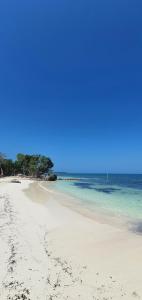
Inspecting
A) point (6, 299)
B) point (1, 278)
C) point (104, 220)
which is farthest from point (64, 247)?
point (104, 220)

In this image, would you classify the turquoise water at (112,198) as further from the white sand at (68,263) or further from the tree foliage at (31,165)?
the tree foliage at (31,165)

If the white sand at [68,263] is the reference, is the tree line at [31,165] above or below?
above

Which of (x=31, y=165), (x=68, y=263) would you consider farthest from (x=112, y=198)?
(x=31, y=165)

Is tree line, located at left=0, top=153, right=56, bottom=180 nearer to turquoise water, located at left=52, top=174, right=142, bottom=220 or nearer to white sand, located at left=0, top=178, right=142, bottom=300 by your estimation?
turquoise water, located at left=52, top=174, right=142, bottom=220

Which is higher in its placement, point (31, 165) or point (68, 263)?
point (31, 165)

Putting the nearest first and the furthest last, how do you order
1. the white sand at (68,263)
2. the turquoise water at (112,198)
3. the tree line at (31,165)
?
1. the white sand at (68,263)
2. the turquoise water at (112,198)
3. the tree line at (31,165)

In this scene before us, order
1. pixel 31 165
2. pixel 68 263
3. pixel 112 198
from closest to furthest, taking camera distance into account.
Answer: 1. pixel 68 263
2. pixel 112 198
3. pixel 31 165

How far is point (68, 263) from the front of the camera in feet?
23.8

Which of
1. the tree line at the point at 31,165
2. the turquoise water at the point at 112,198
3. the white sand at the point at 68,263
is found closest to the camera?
the white sand at the point at 68,263

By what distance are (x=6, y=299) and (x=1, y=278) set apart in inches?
36.2

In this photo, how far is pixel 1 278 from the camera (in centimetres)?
587

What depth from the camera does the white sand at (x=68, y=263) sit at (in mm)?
5488

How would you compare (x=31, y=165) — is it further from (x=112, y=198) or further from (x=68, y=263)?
(x=68, y=263)

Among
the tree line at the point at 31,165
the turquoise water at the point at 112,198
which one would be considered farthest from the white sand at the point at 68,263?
the tree line at the point at 31,165
